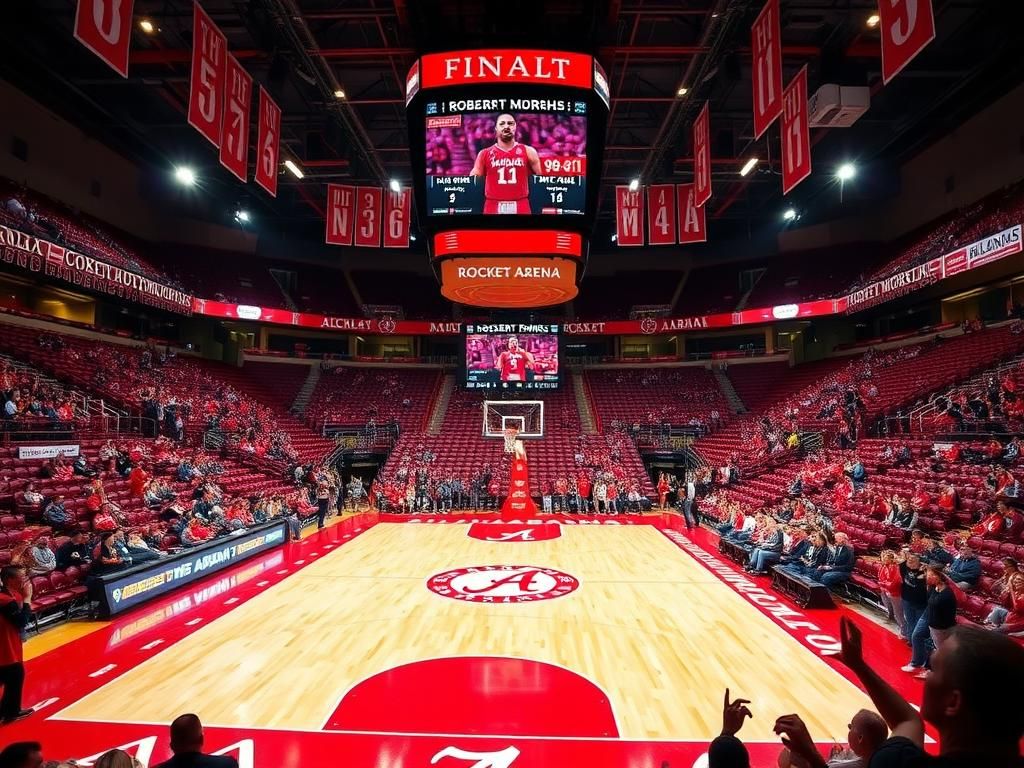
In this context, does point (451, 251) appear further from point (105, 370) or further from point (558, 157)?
point (105, 370)

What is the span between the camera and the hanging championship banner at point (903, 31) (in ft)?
21.4

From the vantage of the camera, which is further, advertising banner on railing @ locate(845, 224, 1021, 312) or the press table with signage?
advertising banner on railing @ locate(845, 224, 1021, 312)

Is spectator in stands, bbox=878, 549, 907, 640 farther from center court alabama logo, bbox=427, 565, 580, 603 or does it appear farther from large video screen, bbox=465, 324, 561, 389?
large video screen, bbox=465, 324, 561, 389

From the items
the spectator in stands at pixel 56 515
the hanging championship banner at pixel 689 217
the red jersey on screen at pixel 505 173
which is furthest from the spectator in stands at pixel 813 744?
the hanging championship banner at pixel 689 217

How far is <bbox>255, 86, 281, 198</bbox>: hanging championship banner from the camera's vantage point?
10891mm

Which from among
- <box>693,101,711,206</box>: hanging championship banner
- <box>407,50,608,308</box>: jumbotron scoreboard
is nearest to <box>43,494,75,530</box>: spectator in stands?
<box>407,50,608,308</box>: jumbotron scoreboard

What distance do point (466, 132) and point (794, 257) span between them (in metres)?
25.2

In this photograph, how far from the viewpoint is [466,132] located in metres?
9.31

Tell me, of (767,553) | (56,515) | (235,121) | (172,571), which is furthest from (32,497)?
(767,553)

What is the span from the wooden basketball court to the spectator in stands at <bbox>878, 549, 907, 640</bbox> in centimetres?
127

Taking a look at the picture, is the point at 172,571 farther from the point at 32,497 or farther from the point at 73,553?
the point at 32,497

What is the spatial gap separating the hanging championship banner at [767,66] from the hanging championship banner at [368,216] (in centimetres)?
992

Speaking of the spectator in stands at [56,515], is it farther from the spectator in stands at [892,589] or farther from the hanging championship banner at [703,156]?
the hanging championship banner at [703,156]

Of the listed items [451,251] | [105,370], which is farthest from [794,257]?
[105,370]
